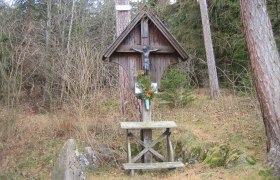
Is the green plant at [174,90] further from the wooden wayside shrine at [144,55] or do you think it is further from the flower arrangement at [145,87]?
the flower arrangement at [145,87]

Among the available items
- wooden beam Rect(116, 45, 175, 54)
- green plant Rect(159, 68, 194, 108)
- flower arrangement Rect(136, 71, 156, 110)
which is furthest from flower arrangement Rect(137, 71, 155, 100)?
green plant Rect(159, 68, 194, 108)

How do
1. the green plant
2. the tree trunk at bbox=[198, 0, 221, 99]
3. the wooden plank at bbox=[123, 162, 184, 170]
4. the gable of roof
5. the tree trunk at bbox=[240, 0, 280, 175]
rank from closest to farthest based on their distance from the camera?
the tree trunk at bbox=[240, 0, 280, 175], the wooden plank at bbox=[123, 162, 184, 170], the gable of roof, the green plant, the tree trunk at bbox=[198, 0, 221, 99]

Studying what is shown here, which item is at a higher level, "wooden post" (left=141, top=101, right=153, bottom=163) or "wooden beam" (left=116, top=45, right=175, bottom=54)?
"wooden beam" (left=116, top=45, right=175, bottom=54)

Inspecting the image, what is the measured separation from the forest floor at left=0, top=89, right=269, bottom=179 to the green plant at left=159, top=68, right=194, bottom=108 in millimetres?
416

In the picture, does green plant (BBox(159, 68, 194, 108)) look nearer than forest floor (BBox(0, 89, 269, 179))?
No

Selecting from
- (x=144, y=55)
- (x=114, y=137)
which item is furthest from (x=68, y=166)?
(x=114, y=137)

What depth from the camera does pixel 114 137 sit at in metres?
9.09

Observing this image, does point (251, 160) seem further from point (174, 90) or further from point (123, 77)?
point (174, 90)

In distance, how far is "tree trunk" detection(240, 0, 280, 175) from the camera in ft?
20.5

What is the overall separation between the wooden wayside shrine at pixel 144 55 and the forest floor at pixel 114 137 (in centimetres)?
56

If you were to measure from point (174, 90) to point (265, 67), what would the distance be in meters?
5.76

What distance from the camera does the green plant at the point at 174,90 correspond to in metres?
11.8

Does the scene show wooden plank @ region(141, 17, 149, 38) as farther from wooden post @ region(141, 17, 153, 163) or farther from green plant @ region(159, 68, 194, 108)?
green plant @ region(159, 68, 194, 108)

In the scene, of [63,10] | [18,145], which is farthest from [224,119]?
[63,10]
